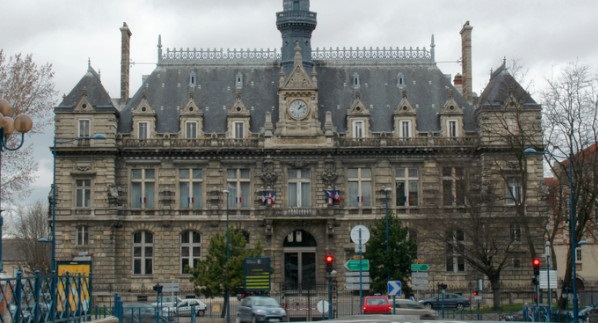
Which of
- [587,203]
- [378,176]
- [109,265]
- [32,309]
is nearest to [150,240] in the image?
[109,265]

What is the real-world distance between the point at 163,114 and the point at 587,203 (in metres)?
32.5

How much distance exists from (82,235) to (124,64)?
45.1ft

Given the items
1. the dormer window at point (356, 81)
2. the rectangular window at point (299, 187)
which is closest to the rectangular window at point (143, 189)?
the rectangular window at point (299, 187)

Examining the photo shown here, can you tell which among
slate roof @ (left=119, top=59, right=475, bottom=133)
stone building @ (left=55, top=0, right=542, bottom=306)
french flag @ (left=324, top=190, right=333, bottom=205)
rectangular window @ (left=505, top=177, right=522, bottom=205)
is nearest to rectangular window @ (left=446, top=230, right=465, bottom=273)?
stone building @ (left=55, top=0, right=542, bottom=306)

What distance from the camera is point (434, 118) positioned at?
2997 inches

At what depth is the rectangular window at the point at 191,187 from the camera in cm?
7406

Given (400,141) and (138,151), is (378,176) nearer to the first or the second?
(400,141)

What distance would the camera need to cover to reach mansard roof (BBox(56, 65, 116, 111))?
7369 centimetres

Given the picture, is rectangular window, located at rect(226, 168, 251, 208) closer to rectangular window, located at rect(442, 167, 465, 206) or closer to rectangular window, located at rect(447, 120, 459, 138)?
rectangular window, located at rect(442, 167, 465, 206)

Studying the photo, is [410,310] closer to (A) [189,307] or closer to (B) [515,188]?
(A) [189,307]

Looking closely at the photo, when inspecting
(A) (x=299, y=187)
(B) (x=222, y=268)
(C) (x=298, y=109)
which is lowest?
(B) (x=222, y=268)

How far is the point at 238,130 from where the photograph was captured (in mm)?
74625

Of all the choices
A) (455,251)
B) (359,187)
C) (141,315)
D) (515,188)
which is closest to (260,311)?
(141,315)

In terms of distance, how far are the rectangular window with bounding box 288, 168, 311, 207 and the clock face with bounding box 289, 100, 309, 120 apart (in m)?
3.73
